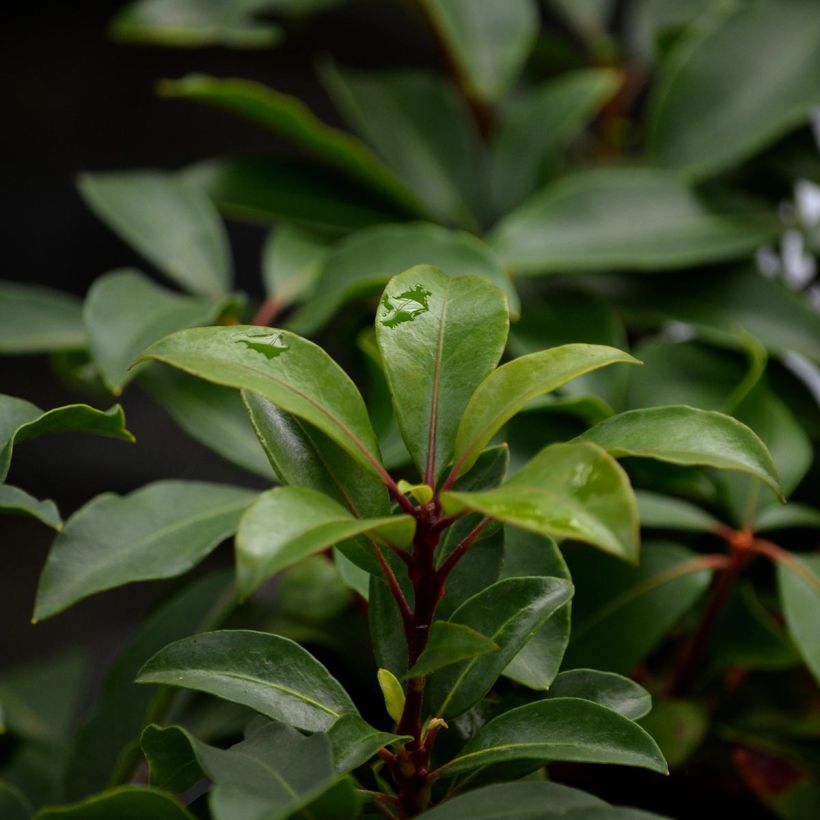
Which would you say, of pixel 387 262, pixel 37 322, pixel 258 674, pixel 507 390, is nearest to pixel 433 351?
pixel 507 390

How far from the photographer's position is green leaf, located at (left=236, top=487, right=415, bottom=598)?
32 centimetres

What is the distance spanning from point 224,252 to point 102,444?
0.55m

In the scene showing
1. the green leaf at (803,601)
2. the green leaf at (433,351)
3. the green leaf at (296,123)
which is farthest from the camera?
the green leaf at (296,123)

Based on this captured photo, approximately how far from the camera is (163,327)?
2.02ft

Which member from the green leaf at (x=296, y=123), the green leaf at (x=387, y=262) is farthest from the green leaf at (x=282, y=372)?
A: the green leaf at (x=296, y=123)

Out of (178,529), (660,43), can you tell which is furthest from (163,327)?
(660,43)

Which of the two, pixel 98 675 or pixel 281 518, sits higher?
pixel 281 518

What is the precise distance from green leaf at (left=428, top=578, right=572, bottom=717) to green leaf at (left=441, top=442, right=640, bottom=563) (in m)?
0.07

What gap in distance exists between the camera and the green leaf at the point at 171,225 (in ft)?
2.59

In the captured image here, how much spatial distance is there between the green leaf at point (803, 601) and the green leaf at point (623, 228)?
0.26 meters

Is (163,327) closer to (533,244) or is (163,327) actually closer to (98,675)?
(533,244)

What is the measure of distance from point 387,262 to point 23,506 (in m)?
0.33

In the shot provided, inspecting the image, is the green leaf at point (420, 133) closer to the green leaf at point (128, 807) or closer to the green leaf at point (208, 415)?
the green leaf at point (208, 415)

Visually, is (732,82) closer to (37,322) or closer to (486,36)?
(486,36)
